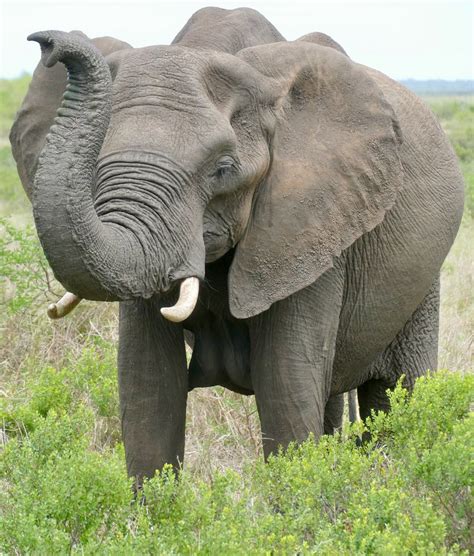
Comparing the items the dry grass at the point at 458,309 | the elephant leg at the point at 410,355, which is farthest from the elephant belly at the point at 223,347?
the dry grass at the point at 458,309

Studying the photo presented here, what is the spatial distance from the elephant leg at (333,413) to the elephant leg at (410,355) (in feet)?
1.26

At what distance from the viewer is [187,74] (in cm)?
396

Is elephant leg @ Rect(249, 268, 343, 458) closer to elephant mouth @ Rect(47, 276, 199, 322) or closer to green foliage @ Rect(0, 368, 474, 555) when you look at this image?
green foliage @ Rect(0, 368, 474, 555)

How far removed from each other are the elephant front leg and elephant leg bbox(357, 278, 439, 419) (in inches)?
43.0

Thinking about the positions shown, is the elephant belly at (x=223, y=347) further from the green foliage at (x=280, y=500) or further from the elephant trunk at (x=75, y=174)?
the elephant trunk at (x=75, y=174)

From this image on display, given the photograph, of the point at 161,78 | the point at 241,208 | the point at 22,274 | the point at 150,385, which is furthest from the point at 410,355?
the point at 22,274

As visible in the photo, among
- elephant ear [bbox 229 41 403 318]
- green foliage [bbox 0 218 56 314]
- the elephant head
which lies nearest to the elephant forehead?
the elephant head

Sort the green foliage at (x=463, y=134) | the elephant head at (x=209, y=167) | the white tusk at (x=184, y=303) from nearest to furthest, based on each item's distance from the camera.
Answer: the elephant head at (x=209, y=167) < the white tusk at (x=184, y=303) < the green foliage at (x=463, y=134)

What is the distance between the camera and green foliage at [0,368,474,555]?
11.0 feet

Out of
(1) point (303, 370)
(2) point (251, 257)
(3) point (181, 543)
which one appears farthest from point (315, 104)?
(3) point (181, 543)

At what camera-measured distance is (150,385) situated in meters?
4.59

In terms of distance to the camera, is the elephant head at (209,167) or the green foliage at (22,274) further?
the green foliage at (22,274)

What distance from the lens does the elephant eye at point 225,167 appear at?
156 inches

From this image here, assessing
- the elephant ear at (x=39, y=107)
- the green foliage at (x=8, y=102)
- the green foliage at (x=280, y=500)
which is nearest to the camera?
the green foliage at (x=280, y=500)
